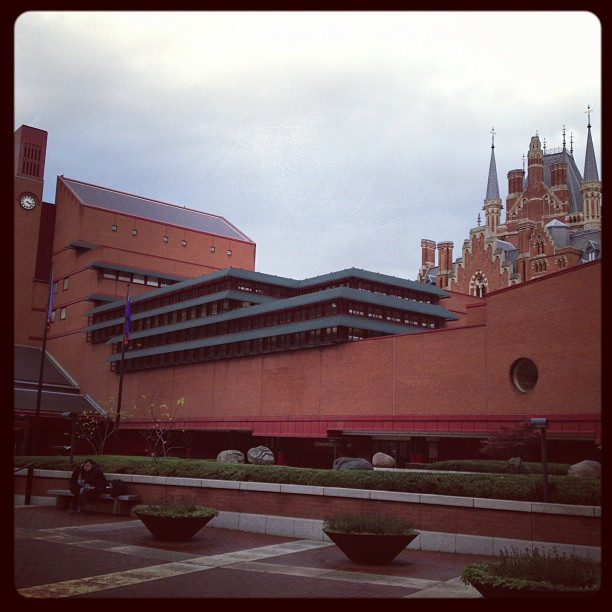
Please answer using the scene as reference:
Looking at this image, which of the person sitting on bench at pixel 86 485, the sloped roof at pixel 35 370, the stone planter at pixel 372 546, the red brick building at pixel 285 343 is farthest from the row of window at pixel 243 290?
the stone planter at pixel 372 546

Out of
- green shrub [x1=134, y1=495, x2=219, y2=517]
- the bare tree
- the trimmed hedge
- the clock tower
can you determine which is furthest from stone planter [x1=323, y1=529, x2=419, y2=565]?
the clock tower

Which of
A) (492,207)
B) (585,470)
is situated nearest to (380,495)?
(585,470)

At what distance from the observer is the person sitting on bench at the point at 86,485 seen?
75.0ft

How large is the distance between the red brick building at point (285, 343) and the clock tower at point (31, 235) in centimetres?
26

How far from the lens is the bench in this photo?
74.2 feet

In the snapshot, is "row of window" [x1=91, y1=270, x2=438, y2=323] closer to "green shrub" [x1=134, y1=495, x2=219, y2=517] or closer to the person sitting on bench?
the person sitting on bench

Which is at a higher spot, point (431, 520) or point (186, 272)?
point (186, 272)

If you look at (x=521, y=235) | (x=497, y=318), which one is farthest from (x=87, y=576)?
(x=521, y=235)

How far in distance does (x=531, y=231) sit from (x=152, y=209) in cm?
5137

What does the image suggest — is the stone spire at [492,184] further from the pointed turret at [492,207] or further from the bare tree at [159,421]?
the bare tree at [159,421]

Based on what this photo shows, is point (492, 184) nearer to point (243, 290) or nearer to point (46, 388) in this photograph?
point (243, 290)
